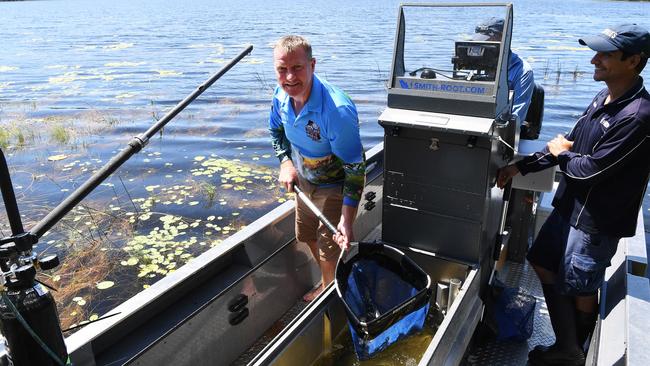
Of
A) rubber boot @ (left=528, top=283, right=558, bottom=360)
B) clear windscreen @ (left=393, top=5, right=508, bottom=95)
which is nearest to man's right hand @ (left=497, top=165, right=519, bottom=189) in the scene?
clear windscreen @ (left=393, top=5, right=508, bottom=95)

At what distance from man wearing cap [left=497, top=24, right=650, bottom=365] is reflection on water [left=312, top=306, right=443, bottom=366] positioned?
622mm

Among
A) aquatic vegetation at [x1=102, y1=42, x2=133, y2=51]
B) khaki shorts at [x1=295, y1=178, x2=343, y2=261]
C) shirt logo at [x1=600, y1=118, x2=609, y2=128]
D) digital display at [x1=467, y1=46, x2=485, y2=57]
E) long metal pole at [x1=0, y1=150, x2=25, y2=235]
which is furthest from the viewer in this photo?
aquatic vegetation at [x1=102, y1=42, x2=133, y2=51]

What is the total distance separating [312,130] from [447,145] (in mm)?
649

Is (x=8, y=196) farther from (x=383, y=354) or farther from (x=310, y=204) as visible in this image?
(x=383, y=354)

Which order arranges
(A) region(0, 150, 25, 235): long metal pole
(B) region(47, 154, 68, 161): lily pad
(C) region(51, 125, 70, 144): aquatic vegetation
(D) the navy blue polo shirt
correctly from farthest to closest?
(C) region(51, 125, 70, 144): aquatic vegetation → (B) region(47, 154, 68, 161): lily pad → (D) the navy blue polo shirt → (A) region(0, 150, 25, 235): long metal pole

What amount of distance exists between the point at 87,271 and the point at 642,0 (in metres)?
42.4

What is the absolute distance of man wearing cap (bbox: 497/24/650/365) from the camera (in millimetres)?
1976

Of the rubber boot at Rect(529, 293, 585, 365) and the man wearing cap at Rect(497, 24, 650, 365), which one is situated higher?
the man wearing cap at Rect(497, 24, 650, 365)

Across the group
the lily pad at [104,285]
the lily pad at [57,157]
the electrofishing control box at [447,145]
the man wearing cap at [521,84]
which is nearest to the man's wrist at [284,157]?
A: the electrofishing control box at [447,145]

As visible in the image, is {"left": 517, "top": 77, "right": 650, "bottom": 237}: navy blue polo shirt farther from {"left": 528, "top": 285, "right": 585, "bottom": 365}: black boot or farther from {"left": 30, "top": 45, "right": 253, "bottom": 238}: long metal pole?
{"left": 30, "top": 45, "right": 253, "bottom": 238}: long metal pole

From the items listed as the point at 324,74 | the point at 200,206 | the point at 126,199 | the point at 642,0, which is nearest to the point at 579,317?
the point at 200,206

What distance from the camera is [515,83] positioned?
3717 millimetres

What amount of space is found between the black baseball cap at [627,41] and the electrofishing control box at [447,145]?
393 mm

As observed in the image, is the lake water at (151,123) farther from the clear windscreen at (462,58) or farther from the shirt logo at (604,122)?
the shirt logo at (604,122)
